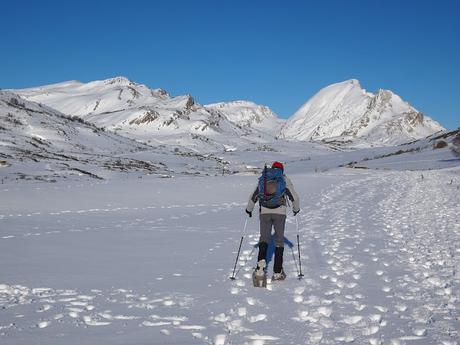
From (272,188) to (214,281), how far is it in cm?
239

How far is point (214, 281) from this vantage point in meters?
9.88

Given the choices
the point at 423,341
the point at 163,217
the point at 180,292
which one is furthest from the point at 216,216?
the point at 423,341

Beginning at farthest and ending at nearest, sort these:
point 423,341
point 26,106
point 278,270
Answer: point 26,106, point 278,270, point 423,341

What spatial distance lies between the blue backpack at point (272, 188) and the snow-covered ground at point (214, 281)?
5.81 feet

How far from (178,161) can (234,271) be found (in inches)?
3659

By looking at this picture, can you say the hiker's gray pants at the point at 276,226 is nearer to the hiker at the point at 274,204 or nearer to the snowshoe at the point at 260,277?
the hiker at the point at 274,204

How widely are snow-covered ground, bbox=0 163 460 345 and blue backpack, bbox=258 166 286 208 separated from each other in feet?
5.81

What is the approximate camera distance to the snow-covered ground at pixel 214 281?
23.2ft

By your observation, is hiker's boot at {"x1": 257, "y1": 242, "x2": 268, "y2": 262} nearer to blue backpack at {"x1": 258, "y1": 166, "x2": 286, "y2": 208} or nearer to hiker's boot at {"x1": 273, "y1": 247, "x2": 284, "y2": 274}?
hiker's boot at {"x1": 273, "y1": 247, "x2": 284, "y2": 274}

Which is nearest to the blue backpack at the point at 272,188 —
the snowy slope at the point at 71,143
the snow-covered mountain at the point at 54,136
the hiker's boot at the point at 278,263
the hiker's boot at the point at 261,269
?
the hiker's boot at the point at 278,263

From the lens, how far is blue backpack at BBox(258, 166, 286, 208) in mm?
10117

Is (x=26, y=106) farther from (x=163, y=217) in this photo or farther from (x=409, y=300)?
(x=409, y=300)

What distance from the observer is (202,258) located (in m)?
12.2

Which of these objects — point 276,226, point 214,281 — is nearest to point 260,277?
point 214,281
